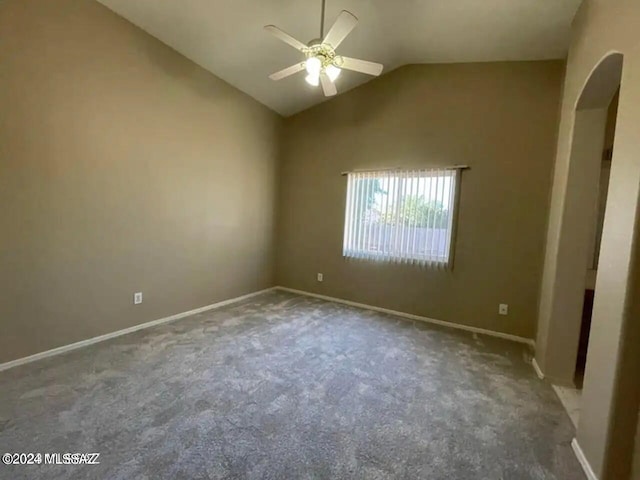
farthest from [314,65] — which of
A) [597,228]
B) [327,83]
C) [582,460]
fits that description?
[597,228]

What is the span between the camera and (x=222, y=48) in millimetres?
3318

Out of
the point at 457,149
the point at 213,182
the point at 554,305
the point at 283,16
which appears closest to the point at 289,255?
the point at 213,182

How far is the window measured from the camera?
3.78 metres

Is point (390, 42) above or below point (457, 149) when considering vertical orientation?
above

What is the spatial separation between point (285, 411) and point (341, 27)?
2.59m

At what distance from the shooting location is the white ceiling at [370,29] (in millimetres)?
2713

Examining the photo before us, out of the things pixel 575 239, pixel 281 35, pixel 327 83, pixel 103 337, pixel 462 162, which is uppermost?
pixel 281 35

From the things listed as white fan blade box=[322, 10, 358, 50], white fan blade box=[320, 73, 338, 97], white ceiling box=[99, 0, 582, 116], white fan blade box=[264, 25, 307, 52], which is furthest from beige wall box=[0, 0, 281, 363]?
white fan blade box=[322, 10, 358, 50]

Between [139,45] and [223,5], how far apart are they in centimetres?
97

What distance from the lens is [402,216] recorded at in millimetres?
4031

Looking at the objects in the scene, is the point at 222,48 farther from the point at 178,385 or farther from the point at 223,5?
the point at 178,385

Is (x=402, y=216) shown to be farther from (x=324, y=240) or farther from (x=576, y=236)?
(x=576, y=236)

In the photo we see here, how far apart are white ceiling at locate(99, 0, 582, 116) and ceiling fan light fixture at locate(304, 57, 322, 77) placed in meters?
0.79

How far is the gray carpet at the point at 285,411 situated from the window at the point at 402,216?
4.11ft
